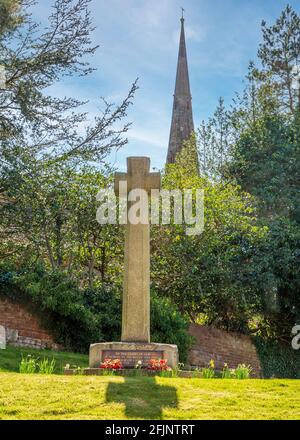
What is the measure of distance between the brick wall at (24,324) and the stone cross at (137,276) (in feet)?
16.6

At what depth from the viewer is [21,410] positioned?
6.01m

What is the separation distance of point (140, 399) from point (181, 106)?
137 feet

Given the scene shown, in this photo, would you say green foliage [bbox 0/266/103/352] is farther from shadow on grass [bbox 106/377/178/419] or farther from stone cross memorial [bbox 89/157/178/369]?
shadow on grass [bbox 106/377/178/419]

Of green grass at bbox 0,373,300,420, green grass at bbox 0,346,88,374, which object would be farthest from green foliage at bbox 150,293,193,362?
green grass at bbox 0,373,300,420

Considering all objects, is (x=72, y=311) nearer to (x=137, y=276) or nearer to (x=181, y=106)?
(x=137, y=276)

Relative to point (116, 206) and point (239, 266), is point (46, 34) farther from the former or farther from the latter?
point (239, 266)

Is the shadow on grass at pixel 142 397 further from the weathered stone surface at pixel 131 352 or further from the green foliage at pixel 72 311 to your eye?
the green foliage at pixel 72 311

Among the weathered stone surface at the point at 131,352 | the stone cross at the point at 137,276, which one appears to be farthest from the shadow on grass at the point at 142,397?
the stone cross at the point at 137,276

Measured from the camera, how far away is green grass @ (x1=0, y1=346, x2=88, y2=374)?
432 inches

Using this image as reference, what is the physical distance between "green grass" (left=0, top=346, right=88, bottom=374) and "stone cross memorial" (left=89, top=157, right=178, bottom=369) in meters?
1.83

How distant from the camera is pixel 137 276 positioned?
33.2 ft

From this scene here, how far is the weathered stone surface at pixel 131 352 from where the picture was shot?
9.51m
